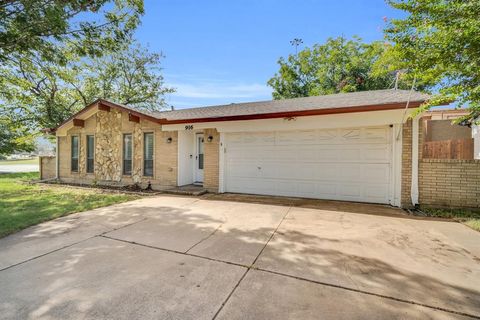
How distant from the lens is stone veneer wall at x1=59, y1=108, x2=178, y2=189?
922 centimetres

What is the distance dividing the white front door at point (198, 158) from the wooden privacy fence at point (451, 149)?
27.8 ft

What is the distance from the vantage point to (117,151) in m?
10.1

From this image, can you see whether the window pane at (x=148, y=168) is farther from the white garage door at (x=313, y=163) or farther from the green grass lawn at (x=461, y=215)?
the green grass lawn at (x=461, y=215)

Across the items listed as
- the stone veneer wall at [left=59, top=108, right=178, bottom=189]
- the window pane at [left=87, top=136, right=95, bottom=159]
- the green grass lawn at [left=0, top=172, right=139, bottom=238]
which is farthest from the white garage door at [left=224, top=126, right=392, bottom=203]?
the window pane at [left=87, top=136, right=95, bottom=159]

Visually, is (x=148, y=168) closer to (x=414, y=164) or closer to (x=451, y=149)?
(x=414, y=164)

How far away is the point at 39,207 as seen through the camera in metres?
6.13

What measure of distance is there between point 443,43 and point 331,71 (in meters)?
15.6

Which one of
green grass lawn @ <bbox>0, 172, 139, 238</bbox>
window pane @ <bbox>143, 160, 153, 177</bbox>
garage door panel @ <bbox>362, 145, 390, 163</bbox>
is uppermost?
garage door panel @ <bbox>362, 145, 390, 163</bbox>

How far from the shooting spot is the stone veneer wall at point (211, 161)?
8453 millimetres

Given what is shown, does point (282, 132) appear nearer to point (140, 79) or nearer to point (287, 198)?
point (287, 198)

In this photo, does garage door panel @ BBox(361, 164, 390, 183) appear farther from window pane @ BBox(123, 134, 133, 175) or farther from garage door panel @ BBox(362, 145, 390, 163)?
window pane @ BBox(123, 134, 133, 175)

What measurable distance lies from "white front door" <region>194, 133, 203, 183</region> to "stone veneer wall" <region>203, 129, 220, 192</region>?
1.03m

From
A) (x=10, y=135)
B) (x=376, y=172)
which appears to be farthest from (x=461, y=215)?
(x=10, y=135)

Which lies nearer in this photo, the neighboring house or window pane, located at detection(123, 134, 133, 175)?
the neighboring house
